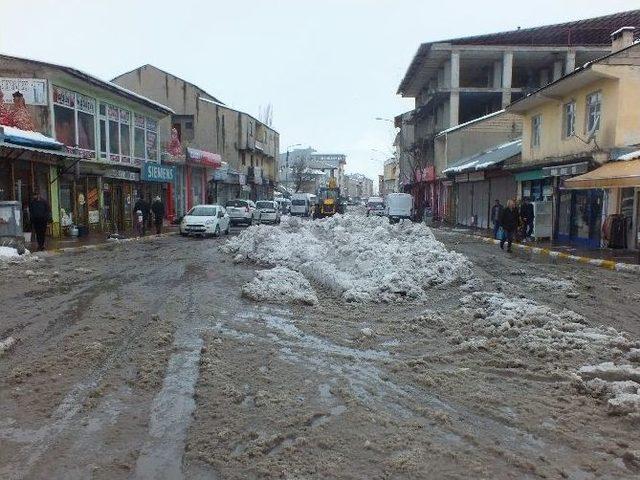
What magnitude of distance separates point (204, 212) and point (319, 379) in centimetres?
2206

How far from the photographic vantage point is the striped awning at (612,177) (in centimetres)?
1509

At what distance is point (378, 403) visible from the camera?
4.97 meters

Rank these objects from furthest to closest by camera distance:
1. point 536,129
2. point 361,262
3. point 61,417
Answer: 1. point 536,129
2. point 361,262
3. point 61,417

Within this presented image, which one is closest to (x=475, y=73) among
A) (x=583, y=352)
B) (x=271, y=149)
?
(x=271, y=149)

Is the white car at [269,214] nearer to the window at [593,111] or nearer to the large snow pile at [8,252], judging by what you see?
the window at [593,111]

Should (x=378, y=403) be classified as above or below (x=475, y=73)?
below

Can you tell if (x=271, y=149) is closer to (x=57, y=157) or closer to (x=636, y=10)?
(x=636, y=10)

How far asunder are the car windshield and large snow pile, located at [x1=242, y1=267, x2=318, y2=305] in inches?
640

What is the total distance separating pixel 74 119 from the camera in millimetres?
24109

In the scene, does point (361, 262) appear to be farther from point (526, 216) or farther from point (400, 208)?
point (400, 208)

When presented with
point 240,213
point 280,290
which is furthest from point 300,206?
point 280,290

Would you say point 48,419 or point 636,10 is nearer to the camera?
point 48,419

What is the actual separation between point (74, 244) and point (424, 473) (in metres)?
18.7

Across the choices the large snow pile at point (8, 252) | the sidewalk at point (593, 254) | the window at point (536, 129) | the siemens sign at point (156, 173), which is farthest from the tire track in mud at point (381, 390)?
the siemens sign at point (156, 173)
